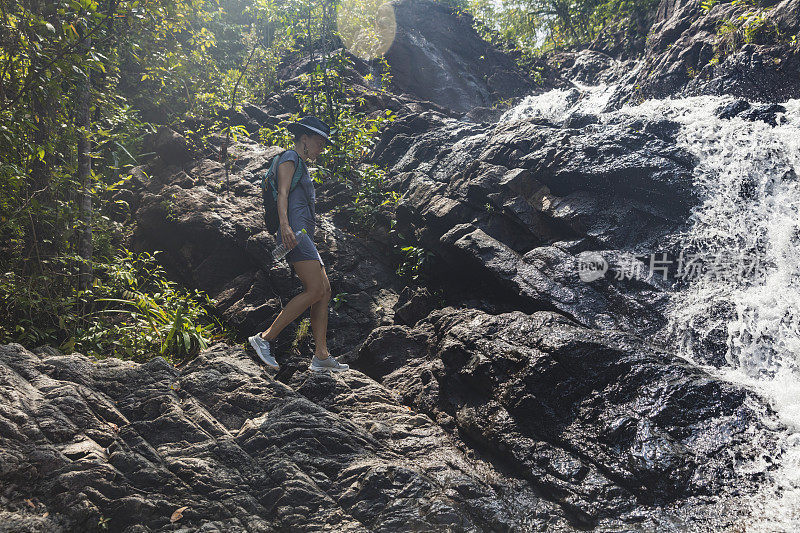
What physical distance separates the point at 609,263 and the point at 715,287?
1.33 metres

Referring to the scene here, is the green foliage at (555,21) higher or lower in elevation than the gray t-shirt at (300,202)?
higher

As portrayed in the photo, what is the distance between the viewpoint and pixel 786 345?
16.8ft

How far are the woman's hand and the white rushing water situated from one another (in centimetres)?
425

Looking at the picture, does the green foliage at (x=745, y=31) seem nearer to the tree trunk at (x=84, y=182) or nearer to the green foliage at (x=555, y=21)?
the green foliage at (x=555, y=21)

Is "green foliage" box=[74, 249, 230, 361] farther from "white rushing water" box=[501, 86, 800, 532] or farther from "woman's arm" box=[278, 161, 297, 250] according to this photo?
"white rushing water" box=[501, 86, 800, 532]

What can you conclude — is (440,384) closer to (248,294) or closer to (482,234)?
(482,234)

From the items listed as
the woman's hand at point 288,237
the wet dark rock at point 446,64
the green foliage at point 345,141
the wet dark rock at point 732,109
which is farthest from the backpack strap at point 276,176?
the wet dark rock at point 446,64

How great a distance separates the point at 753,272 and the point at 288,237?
598cm

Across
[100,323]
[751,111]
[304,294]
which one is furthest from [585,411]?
[751,111]

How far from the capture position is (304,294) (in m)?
4.94

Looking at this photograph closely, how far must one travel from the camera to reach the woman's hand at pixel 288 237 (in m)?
4.66

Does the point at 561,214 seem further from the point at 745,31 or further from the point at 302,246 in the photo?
the point at 745,31

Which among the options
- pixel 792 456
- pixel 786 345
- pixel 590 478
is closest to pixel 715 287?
pixel 786 345

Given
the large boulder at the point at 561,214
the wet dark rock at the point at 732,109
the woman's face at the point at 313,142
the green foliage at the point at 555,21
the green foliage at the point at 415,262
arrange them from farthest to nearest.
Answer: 1. the green foliage at the point at 555,21
2. the wet dark rock at the point at 732,109
3. the green foliage at the point at 415,262
4. the large boulder at the point at 561,214
5. the woman's face at the point at 313,142
